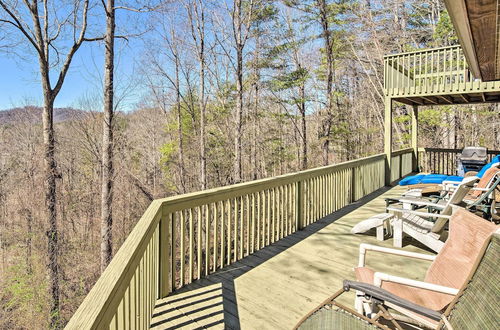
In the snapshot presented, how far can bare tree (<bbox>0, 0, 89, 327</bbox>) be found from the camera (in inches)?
376

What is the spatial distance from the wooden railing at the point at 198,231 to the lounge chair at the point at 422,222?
1.08 m

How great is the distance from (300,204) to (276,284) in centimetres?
190

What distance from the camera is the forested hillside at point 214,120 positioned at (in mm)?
11805

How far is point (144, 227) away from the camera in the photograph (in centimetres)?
216

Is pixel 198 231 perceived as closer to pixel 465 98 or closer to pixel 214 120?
pixel 465 98

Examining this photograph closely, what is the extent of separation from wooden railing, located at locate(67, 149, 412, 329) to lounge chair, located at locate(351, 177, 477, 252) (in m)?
1.08

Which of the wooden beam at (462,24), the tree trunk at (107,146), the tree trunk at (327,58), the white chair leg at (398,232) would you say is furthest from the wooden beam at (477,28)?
the tree trunk at (327,58)

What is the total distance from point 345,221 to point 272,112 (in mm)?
13356

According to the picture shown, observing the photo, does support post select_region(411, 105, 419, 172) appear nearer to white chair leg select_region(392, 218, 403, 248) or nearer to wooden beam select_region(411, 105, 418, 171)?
wooden beam select_region(411, 105, 418, 171)

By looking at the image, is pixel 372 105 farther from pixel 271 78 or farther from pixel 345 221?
pixel 345 221

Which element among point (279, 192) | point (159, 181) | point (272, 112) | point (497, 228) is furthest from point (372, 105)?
point (497, 228)

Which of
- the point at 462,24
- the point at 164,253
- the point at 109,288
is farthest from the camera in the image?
the point at 164,253

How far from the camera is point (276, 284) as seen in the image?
3143 millimetres

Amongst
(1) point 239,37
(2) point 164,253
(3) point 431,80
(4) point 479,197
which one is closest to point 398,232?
(4) point 479,197
